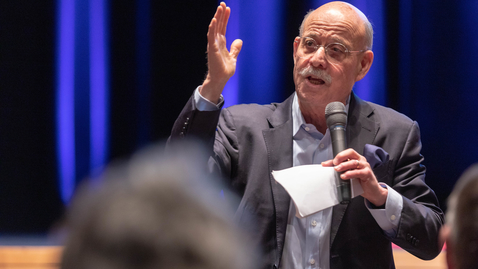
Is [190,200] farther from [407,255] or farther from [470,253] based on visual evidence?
[407,255]

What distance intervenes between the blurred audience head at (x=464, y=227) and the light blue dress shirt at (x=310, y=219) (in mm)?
866

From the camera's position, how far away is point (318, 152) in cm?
172

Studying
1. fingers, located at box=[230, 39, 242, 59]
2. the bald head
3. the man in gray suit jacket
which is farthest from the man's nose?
fingers, located at box=[230, 39, 242, 59]

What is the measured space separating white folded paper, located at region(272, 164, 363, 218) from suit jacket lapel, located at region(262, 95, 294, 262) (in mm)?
220

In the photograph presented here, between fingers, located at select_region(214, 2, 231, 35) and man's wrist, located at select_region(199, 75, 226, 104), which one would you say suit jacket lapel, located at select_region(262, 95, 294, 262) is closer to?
man's wrist, located at select_region(199, 75, 226, 104)

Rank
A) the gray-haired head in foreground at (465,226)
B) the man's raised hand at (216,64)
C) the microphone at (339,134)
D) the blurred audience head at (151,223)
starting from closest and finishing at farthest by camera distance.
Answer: the blurred audience head at (151,223), the gray-haired head in foreground at (465,226), the microphone at (339,134), the man's raised hand at (216,64)

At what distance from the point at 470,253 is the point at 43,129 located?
3276 mm

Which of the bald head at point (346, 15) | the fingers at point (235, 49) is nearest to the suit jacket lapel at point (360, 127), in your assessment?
the bald head at point (346, 15)

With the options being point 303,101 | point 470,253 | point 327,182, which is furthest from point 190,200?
point 303,101

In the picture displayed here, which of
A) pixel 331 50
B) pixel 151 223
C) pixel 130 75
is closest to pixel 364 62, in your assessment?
pixel 331 50

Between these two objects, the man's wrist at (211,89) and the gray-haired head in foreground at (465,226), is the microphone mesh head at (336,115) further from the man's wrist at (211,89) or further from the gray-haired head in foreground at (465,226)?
the gray-haired head in foreground at (465,226)

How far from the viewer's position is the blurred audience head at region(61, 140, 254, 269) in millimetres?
431

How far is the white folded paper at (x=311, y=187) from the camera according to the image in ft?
4.46

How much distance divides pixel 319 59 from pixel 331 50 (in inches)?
3.2
